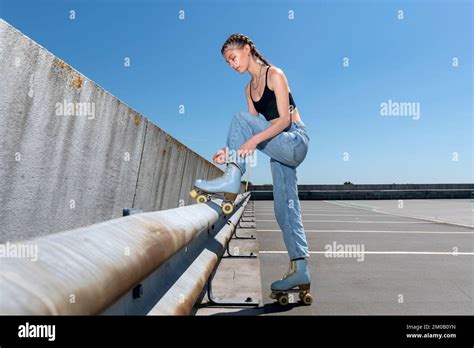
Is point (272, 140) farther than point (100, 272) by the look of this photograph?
Yes

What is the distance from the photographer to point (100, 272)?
0.97 meters

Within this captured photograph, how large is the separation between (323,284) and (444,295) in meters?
1.08

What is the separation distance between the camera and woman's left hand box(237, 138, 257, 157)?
2.81 m

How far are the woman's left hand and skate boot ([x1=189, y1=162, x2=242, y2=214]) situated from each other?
0.14 m

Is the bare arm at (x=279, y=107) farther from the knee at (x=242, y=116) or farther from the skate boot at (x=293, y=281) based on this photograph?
the skate boot at (x=293, y=281)

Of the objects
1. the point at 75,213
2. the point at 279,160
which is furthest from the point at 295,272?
the point at 75,213

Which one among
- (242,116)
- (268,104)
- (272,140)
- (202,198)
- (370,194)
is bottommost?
(370,194)

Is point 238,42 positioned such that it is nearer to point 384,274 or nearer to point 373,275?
point 373,275

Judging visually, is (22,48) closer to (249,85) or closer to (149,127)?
(249,85)

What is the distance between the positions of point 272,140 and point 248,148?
0.65ft

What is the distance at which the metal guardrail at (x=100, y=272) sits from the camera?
73cm

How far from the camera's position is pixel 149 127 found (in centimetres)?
412

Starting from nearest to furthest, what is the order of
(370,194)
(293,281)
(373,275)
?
(293,281) → (373,275) → (370,194)

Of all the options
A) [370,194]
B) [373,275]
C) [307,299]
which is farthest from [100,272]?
[370,194]
